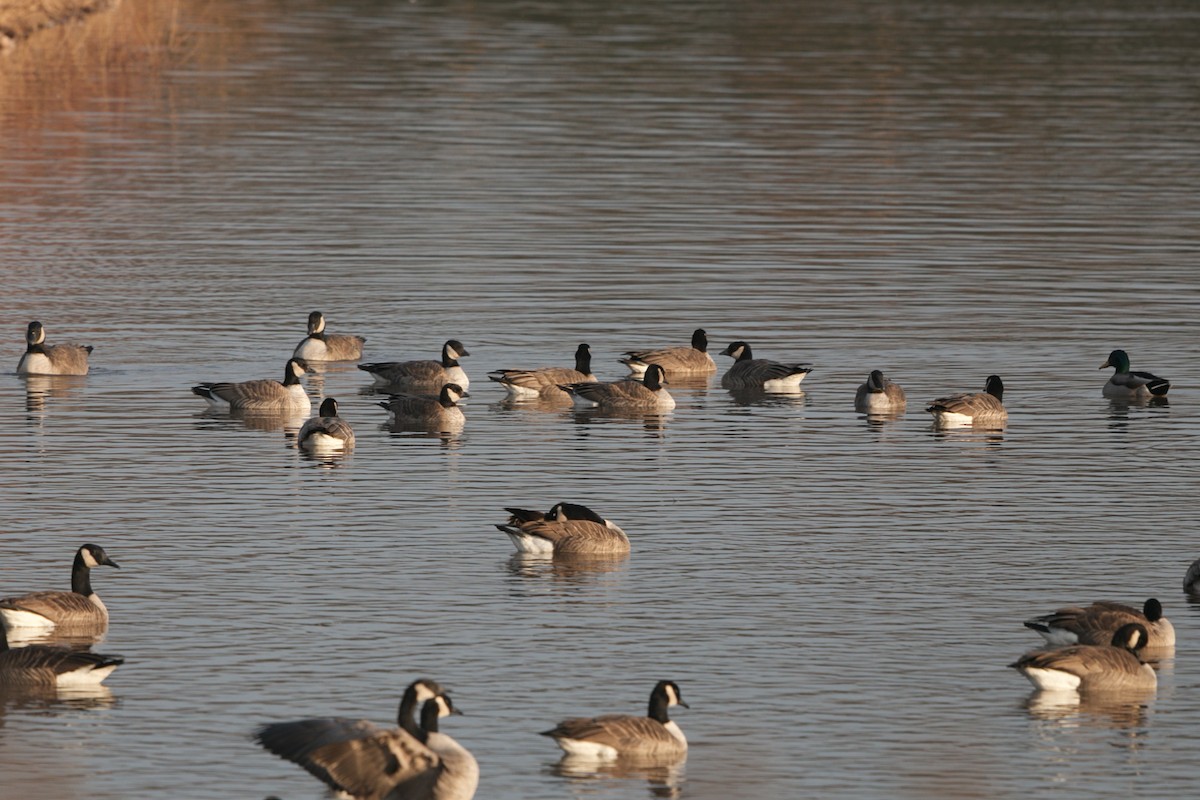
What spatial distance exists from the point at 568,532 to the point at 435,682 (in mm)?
7698

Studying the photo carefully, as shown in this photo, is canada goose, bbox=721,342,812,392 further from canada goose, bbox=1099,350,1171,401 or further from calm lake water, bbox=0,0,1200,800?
canada goose, bbox=1099,350,1171,401

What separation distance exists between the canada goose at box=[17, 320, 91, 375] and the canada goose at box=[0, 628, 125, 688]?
17.2 m

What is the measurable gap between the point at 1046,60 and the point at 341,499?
240 ft

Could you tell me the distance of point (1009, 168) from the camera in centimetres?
7131

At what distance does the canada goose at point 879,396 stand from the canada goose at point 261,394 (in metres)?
8.85

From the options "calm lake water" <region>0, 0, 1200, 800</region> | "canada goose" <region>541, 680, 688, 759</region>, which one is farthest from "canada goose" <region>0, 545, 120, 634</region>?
"canada goose" <region>541, 680, 688, 759</region>

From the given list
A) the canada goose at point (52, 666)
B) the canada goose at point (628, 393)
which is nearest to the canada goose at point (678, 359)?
the canada goose at point (628, 393)

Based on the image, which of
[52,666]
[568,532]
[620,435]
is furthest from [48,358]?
[52,666]

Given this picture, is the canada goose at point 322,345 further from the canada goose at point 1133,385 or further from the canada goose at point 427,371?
the canada goose at point 1133,385

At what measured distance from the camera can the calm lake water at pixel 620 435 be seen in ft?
72.5

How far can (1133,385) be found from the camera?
3909cm

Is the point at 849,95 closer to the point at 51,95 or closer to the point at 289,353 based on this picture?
the point at 51,95

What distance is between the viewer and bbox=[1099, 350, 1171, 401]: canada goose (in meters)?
38.9

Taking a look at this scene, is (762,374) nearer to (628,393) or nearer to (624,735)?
(628,393)
